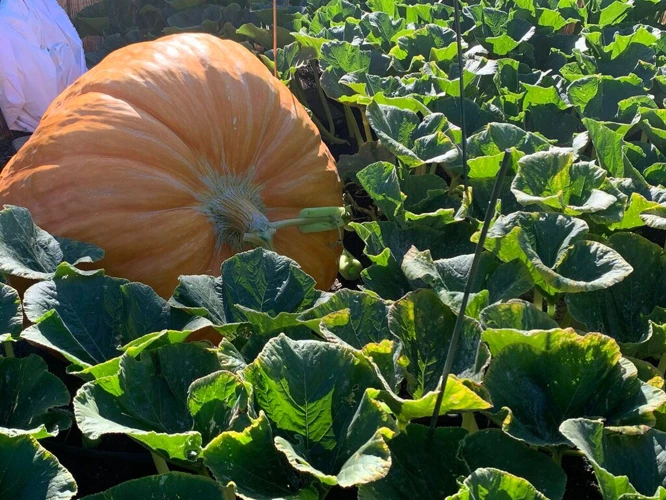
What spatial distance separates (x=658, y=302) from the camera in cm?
158

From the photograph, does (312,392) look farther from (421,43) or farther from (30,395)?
(421,43)

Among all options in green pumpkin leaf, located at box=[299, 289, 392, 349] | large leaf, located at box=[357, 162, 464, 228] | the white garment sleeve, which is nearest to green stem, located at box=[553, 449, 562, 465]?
green pumpkin leaf, located at box=[299, 289, 392, 349]

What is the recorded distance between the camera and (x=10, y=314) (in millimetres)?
1416

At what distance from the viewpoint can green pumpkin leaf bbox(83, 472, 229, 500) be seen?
1.08 m

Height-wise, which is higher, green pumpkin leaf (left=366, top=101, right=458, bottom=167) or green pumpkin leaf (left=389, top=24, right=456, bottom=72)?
green pumpkin leaf (left=366, top=101, right=458, bottom=167)

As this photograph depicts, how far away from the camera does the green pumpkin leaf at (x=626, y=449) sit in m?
1.10

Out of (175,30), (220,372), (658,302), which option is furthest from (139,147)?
(175,30)

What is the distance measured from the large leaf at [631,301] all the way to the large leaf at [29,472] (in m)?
0.99

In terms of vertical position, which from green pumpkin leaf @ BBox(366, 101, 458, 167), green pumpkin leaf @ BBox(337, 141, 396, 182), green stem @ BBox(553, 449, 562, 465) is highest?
green pumpkin leaf @ BBox(366, 101, 458, 167)

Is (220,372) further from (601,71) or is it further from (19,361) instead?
(601,71)

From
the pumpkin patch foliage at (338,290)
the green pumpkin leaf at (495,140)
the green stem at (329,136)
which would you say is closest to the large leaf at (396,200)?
the pumpkin patch foliage at (338,290)

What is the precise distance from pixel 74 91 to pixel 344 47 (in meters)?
0.93

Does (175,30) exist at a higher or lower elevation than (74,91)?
lower

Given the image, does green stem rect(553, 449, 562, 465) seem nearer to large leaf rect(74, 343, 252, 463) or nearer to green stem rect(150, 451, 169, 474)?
large leaf rect(74, 343, 252, 463)
